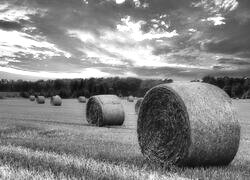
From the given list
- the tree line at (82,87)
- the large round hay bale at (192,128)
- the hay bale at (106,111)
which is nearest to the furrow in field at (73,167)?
the large round hay bale at (192,128)

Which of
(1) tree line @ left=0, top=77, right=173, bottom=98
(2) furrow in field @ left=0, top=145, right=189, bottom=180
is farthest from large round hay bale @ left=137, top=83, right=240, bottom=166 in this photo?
(1) tree line @ left=0, top=77, right=173, bottom=98

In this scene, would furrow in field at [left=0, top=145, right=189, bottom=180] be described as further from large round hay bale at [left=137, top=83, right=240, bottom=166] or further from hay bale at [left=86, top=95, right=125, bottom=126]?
hay bale at [left=86, top=95, right=125, bottom=126]

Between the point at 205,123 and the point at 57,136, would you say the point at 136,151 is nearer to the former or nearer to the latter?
the point at 205,123

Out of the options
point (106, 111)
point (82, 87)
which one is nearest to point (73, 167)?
point (106, 111)

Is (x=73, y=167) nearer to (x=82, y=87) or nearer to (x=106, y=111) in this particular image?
(x=106, y=111)

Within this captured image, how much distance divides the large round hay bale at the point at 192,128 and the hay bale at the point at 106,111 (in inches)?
449

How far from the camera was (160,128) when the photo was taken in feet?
32.8

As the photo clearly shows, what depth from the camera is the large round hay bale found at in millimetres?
8602

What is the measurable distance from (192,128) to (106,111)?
13164mm

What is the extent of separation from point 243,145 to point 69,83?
79.6 m

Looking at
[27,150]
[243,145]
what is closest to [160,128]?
[27,150]

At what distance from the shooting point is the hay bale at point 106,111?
21562 mm

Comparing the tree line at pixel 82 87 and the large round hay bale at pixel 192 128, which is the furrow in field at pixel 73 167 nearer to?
the large round hay bale at pixel 192 128

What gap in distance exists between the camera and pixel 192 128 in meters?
8.68
